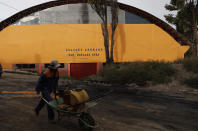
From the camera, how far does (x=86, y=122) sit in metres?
3.52

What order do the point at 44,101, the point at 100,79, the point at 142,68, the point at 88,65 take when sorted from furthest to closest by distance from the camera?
the point at 88,65
the point at 100,79
the point at 142,68
the point at 44,101

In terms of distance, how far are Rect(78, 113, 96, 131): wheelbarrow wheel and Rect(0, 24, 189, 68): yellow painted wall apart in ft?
45.3

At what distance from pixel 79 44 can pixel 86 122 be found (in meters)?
14.6

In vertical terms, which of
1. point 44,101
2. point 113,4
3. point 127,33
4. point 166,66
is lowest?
point 44,101

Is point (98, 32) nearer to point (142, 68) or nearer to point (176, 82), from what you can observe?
point (142, 68)

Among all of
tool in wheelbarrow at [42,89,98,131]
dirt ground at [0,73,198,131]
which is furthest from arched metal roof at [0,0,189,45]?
tool in wheelbarrow at [42,89,98,131]

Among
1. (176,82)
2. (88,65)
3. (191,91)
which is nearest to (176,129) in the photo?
(191,91)

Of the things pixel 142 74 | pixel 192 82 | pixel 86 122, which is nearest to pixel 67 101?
pixel 86 122

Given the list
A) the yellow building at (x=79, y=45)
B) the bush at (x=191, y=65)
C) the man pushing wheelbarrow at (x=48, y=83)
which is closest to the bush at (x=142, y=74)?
the bush at (x=191, y=65)

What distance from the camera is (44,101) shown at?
14.1 ft

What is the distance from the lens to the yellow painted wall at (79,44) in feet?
57.4

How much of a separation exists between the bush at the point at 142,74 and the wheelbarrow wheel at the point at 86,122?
7378mm

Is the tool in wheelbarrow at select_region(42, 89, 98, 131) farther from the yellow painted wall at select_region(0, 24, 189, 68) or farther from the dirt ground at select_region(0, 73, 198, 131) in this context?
the yellow painted wall at select_region(0, 24, 189, 68)

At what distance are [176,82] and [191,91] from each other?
132 cm
